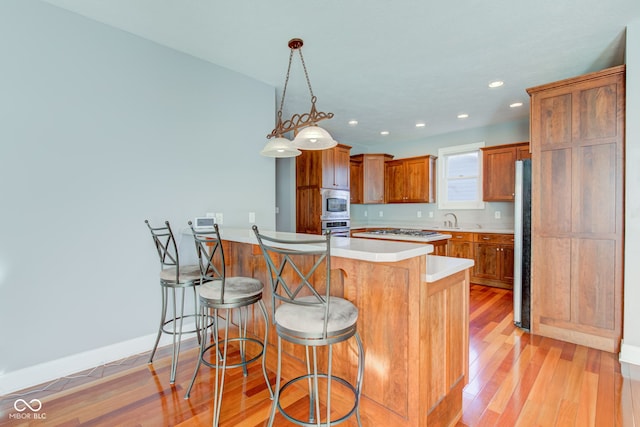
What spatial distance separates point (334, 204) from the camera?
16.8 feet

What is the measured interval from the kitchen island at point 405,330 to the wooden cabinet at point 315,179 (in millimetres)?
3320

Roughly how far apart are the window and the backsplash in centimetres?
15

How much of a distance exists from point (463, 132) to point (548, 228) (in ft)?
10.4

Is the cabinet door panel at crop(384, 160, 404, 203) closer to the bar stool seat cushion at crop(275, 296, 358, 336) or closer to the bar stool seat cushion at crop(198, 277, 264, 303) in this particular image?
the bar stool seat cushion at crop(198, 277, 264, 303)

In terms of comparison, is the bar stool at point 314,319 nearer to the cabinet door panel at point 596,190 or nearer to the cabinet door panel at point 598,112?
the cabinet door panel at point 596,190

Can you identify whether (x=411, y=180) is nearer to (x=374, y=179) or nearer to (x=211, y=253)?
(x=374, y=179)

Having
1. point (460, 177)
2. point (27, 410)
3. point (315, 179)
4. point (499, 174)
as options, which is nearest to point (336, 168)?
point (315, 179)

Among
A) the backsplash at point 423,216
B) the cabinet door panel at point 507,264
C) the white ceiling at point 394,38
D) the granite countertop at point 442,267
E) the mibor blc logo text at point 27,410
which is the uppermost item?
the white ceiling at point 394,38

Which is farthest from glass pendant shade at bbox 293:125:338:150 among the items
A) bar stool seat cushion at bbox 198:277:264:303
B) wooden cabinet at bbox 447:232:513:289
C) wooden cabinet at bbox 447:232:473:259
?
wooden cabinet at bbox 447:232:473:259

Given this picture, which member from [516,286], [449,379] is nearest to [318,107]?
[516,286]

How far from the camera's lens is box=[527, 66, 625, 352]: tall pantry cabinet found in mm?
2453

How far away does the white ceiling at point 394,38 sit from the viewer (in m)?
2.14

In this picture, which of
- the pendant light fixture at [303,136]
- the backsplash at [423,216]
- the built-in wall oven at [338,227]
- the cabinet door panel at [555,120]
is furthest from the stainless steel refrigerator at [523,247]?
the built-in wall oven at [338,227]

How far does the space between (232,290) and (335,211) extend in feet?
11.5
